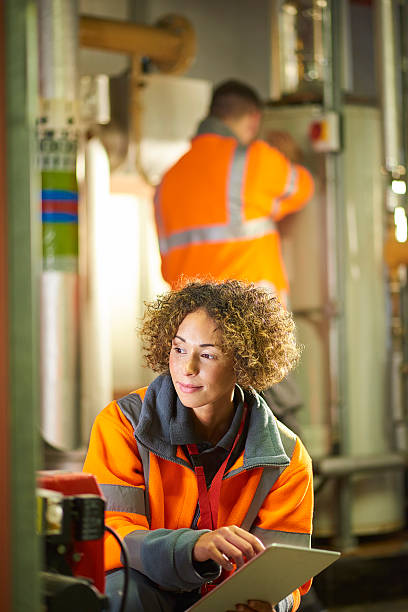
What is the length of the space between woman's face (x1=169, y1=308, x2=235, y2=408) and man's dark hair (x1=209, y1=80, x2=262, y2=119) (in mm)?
2327

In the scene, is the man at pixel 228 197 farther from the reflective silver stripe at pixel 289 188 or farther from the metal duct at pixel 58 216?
the metal duct at pixel 58 216

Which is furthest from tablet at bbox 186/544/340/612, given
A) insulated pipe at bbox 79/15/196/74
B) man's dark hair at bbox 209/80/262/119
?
insulated pipe at bbox 79/15/196/74

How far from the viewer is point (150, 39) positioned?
5.00m

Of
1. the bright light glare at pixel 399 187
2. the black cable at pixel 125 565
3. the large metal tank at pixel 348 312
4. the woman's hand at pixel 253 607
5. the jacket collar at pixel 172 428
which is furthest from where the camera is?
the large metal tank at pixel 348 312

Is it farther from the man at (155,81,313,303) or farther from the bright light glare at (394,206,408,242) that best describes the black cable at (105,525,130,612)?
the bright light glare at (394,206,408,242)

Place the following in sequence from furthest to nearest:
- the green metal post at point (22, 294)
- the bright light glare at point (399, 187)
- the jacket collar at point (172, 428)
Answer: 1. the bright light glare at point (399, 187)
2. the jacket collar at point (172, 428)
3. the green metal post at point (22, 294)

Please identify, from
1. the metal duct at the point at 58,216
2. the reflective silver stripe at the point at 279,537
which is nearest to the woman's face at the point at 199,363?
the reflective silver stripe at the point at 279,537

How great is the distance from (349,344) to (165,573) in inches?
110

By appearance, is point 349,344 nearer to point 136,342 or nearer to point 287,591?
point 136,342

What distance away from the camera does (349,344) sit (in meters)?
4.80

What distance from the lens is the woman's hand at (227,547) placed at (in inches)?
81.5

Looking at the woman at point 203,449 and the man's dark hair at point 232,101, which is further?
the man's dark hair at point 232,101

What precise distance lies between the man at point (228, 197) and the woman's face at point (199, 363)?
2015 millimetres

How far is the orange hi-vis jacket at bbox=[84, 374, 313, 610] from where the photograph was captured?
2275mm
